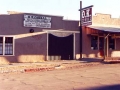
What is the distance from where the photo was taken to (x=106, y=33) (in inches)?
953

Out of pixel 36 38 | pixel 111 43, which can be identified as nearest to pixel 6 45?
pixel 36 38

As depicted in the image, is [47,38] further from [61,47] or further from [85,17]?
[85,17]

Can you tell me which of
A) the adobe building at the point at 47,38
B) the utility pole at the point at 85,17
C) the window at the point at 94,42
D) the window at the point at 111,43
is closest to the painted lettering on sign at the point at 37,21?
the adobe building at the point at 47,38

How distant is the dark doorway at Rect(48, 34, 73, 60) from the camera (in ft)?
A: 81.8

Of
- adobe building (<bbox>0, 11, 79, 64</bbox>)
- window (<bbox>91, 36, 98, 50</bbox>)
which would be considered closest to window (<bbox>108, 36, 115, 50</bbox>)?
window (<bbox>91, 36, 98, 50</bbox>)

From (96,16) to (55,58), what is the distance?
6.84 m

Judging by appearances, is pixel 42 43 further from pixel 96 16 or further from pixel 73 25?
pixel 96 16

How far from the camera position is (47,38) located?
24641mm

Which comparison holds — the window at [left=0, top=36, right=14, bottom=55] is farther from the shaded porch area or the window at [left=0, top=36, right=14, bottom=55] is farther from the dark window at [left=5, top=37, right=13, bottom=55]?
the shaded porch area

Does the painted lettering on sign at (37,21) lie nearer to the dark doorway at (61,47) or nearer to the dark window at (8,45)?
the dark doorway at (61,47)

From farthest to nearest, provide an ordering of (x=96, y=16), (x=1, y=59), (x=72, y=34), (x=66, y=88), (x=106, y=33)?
(x=96, y=16)
(x=72, y=34)
(x=106, y=33)
(x=1, y=59)
(x=66, y=88)

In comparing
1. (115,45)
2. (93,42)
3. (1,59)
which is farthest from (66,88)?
(115,45)

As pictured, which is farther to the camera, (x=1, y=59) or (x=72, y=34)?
(x=72, y=34)

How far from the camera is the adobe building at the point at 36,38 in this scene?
22953mm
